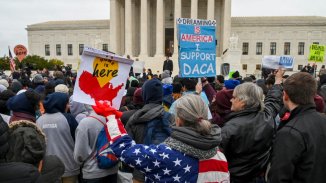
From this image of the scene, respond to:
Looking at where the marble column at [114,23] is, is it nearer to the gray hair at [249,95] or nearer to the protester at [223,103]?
the protester at [223,103]

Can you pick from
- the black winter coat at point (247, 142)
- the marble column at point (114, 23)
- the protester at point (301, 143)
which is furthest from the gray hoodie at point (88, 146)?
the marble column at point (114, 23)

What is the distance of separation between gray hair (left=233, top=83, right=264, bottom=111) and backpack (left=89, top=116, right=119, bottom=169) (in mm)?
1715

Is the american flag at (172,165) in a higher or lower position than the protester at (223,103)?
lower

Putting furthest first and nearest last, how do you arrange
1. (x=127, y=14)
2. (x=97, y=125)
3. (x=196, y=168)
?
1. (x=127, y=14)
2. (x=97, y=125)
3. (x=196, y=168)

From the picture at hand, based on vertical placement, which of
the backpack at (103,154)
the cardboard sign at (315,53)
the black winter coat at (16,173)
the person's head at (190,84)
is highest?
the cardboard sign at (315,53)

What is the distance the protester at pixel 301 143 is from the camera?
2869mm

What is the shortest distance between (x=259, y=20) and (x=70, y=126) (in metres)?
60.0

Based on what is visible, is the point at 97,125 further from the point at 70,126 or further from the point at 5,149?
the point at 5,149

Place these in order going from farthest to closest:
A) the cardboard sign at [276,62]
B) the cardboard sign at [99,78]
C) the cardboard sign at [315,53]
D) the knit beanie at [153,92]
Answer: the cardboard sign at [315,53] → the cardboard sign at [276,62] → the knit beanie at [153,92] → the cardboard sign at [99,78]

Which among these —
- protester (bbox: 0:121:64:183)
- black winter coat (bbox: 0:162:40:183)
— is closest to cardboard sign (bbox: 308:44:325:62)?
protester (bbox: 0:121:64:183)

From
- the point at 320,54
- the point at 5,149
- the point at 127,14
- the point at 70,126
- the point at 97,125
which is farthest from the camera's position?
the point at 127,14

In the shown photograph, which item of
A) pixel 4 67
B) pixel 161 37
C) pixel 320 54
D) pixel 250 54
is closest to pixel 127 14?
pixel 161 37

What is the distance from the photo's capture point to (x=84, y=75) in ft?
11.1

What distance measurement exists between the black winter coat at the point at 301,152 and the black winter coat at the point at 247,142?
1.64 feet
